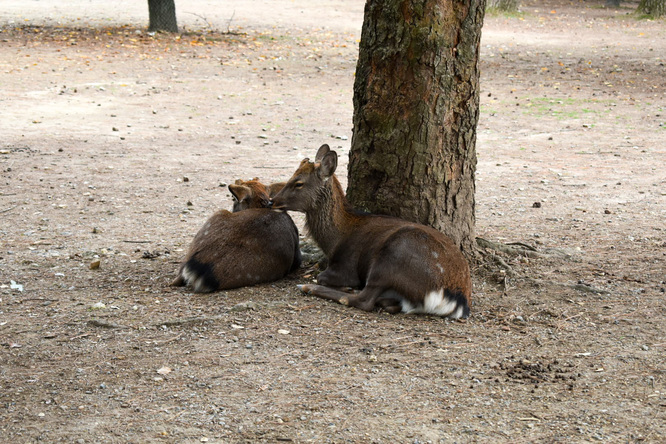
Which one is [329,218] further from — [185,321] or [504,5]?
[504,5]

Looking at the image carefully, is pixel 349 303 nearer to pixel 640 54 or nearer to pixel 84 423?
pixel 84 423

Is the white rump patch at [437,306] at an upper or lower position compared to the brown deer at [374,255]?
lower

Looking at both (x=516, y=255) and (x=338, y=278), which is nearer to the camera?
(x=338, y=278)

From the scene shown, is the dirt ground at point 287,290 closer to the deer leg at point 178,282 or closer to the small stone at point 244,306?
the small stone at point 244,306

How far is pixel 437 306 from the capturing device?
4.88 metres

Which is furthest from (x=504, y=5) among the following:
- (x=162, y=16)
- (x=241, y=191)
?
(x=241, y=191)

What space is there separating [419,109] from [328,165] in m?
0.72

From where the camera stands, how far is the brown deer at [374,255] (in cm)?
488

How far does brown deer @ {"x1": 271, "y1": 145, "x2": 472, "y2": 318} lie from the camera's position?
4883 millimetres

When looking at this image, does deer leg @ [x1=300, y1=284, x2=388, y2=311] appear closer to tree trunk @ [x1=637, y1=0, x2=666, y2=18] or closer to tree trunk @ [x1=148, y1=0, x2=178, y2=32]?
tree trunk @ [x1=148, y1=0, x2=178, y2=32]

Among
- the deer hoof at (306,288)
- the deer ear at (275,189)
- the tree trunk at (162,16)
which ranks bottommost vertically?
the deer hoof at (306,288)

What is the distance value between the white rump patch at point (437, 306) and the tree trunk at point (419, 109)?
32.5 inches

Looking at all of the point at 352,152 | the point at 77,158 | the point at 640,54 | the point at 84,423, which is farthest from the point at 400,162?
the point at 640,54

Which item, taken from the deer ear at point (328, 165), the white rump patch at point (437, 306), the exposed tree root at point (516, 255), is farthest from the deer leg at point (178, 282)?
the exposed tree root at point (516, 255)
